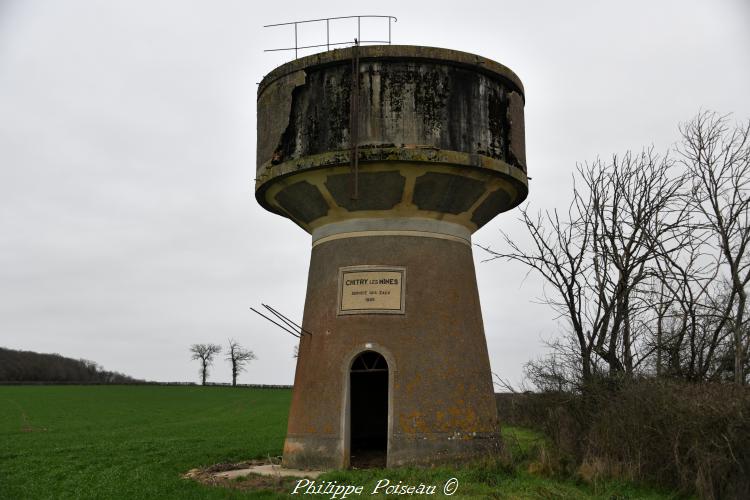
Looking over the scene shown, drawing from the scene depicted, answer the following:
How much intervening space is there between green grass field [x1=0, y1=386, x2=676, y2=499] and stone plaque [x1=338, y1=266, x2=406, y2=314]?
2524 millimetres

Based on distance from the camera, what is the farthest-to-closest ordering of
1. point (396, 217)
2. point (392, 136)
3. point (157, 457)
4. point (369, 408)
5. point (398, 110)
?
1. point (157, 457)
2. point (369, 408)
3. point (396, 217)
4. point (398, 110)
5. point (392, 136)

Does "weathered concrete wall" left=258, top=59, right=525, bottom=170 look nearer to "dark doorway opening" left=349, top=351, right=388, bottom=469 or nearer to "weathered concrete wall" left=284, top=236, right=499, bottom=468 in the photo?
"weathered concrete wall" left=284, top=236, right=499, bottom=468

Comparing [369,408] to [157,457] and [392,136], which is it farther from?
[392,136]

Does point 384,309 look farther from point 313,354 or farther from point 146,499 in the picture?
point 146,499

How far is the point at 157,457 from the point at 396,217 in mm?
7862

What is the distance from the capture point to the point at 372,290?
12.2m

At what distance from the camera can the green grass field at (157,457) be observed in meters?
10.2

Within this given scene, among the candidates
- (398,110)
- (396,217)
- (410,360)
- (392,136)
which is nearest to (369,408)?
(410,360)

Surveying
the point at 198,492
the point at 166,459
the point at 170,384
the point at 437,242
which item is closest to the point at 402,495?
the point at 198,492

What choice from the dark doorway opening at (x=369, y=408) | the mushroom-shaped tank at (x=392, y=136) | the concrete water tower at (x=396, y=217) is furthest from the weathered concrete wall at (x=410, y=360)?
the dark doorway opening at (x=369, y=408)

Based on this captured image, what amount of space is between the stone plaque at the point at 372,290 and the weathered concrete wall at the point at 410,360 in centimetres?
11

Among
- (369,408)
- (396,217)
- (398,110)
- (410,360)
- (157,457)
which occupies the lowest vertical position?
A: (157,457)

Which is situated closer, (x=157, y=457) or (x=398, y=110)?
(x=398, y=110)

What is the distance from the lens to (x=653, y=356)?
15.5 meters
